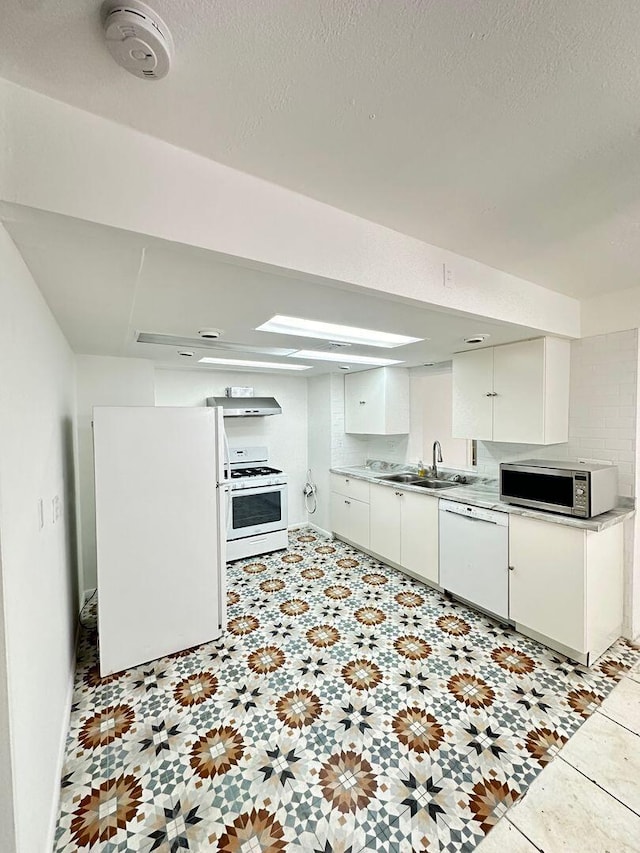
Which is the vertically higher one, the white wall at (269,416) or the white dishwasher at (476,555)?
the white wall at (269,416)

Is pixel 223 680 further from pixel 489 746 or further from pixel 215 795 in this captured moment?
pixel 489 746

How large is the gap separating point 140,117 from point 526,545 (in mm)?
3007

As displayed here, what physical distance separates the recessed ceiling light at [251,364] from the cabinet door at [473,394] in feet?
5.14

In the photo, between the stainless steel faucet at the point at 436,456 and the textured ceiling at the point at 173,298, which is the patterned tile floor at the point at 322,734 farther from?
the textured ceiling at the point at 173,298

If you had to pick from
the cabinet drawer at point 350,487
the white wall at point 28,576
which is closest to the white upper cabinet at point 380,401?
the cabinet drawer at point 350,487

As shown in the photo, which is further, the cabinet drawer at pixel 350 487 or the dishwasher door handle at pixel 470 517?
the cabinet drawer at pixel 350 487

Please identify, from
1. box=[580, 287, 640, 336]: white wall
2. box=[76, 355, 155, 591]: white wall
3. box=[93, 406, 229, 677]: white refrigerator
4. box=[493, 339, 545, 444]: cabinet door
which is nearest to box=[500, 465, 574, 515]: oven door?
box=[493, 339, 545, 444]: cabinet door

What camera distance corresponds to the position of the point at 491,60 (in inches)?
31.9

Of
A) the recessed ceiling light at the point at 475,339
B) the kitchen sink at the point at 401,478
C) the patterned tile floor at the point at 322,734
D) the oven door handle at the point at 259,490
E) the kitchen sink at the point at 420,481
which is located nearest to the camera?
the patterned tile floor at the point at 322,734

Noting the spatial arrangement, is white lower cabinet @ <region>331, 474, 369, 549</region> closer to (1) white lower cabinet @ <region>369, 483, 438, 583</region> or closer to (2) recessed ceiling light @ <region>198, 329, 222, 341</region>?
(1) white lower cabinet @ <region>369, 483, 438, 583</region>

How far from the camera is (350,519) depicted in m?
4.29

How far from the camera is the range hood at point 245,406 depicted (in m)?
4.16

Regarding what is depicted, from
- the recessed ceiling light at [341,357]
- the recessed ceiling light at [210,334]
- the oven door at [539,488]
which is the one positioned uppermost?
the recessed ceiling light at [210,334]

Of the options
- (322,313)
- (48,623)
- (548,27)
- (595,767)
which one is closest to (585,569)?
(595,767)
